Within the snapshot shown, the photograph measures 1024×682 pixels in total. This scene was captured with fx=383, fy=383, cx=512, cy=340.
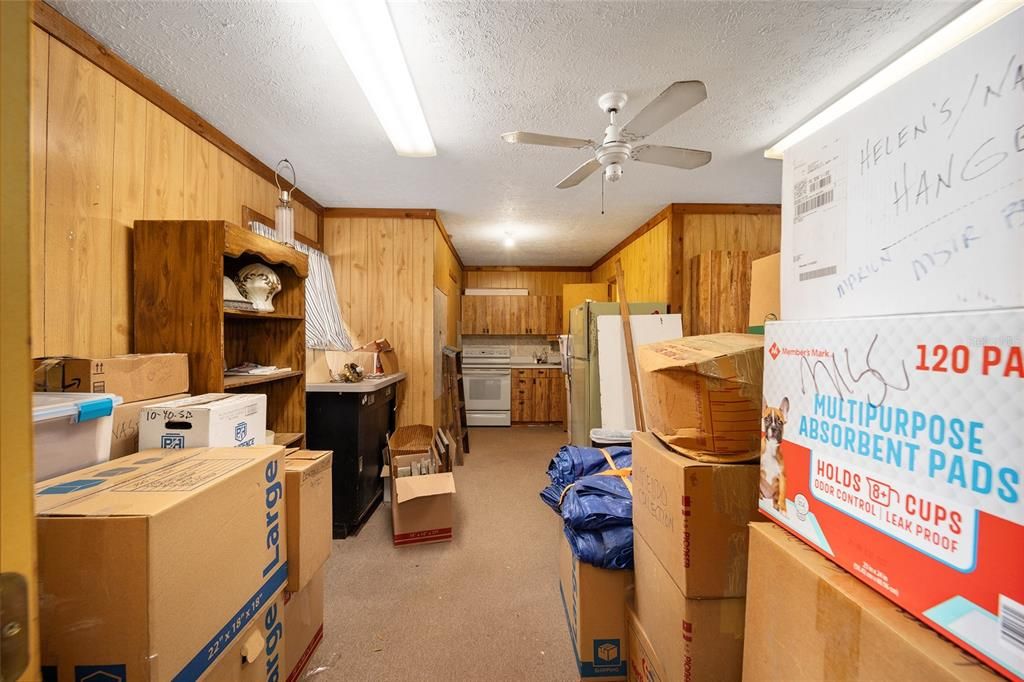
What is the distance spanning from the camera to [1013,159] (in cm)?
39

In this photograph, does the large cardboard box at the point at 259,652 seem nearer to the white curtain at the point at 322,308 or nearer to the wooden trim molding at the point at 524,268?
the white curtain at the point at 322,308

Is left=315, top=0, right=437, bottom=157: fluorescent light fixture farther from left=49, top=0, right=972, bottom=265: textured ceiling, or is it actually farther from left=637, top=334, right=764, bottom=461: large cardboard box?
left=637, top=334, right=764, bottom=461: large cardboard box

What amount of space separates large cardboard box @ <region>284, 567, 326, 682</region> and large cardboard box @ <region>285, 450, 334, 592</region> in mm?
117

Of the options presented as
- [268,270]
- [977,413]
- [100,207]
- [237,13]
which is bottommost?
[977,413]

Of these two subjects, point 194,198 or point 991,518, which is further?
point 194,198

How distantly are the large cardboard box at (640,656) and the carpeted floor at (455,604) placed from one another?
0.25 metres

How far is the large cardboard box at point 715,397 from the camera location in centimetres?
98

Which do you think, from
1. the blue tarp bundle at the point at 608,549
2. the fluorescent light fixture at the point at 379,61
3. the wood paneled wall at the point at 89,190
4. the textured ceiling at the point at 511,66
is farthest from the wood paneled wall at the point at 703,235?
the wood paneled wall at the point at 89,190

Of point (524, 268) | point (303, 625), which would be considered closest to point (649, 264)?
point (524, 268)

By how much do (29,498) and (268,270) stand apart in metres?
1.92

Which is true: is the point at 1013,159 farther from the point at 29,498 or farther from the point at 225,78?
the point at 225,78

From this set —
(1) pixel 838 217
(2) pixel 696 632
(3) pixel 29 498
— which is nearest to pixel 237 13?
(3) pixel 29 498

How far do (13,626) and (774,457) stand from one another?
3.40 ft

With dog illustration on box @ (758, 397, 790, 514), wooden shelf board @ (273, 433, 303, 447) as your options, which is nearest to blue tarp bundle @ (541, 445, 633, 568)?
dog illustration on box @ (758, 397, 790, 514)
